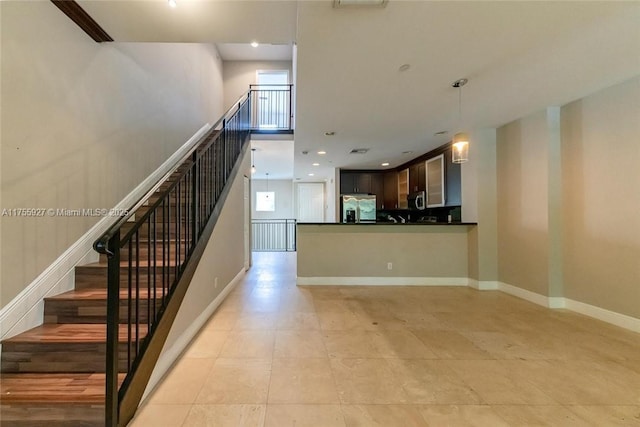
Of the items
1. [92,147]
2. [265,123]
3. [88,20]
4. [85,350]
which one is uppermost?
[265,123]

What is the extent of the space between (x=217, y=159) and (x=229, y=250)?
1.33 m

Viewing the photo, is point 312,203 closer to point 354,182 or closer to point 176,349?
point 354,182

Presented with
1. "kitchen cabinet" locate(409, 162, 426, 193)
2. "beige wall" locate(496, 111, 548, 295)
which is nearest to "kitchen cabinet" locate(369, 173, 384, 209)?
"kitchen cabinet" locate(409, 162, 426, 193)

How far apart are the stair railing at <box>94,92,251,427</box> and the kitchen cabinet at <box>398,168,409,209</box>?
4658mm

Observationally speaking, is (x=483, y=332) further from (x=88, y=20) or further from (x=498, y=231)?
(x=88, y=20)

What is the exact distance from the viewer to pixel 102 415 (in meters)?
1.47

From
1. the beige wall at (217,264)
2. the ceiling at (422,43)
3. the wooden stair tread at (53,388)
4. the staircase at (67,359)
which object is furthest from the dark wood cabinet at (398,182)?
the wooden stair tread at (53,388)

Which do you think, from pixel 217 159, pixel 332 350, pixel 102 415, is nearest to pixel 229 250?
pixel 217 159

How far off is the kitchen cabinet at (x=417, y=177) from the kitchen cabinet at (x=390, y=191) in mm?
832

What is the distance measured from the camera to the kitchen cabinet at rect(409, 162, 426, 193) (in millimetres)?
6059

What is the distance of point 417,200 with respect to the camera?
20.5ft

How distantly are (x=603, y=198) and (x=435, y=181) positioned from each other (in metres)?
2.68

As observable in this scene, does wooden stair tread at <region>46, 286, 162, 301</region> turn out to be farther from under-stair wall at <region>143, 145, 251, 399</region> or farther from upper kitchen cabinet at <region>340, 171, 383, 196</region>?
upper kitchen cabinet at <region>340, 171, 383, 196</region>

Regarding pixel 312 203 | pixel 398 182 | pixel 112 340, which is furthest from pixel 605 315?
pixel 312 203
